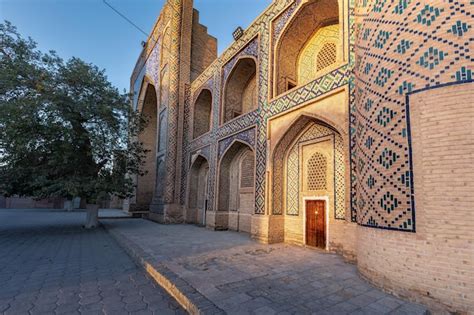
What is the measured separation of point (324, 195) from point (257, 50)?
5333 millimetres

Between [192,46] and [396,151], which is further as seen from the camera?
[192,46]

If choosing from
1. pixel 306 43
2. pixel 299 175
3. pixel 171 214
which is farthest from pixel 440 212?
pixel 171 214

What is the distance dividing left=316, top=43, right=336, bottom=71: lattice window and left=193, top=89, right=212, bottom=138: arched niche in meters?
6.47

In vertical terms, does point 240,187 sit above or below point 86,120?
below

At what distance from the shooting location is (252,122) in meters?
8.49

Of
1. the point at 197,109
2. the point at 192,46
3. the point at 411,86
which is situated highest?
the point at 192,46

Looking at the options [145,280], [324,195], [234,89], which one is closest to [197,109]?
[234,89]

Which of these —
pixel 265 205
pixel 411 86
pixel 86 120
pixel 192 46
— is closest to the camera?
pixel 411 86

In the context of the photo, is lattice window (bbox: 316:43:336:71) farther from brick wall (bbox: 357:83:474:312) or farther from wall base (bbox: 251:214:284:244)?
wall base (bbox: 251:214:284:244)

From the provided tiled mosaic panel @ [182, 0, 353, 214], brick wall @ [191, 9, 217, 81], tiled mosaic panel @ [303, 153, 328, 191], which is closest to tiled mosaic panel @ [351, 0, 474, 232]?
tiled mosaic panel @ [182, 0, 353, 214]

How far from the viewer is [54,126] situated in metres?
8.47

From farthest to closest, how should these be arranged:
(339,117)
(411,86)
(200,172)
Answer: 1. (200,172)
2. (339,117)
3. (411,86)

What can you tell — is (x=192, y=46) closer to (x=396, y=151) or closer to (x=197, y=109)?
(x=197, y=109)

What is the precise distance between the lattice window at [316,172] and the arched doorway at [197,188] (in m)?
6.15
